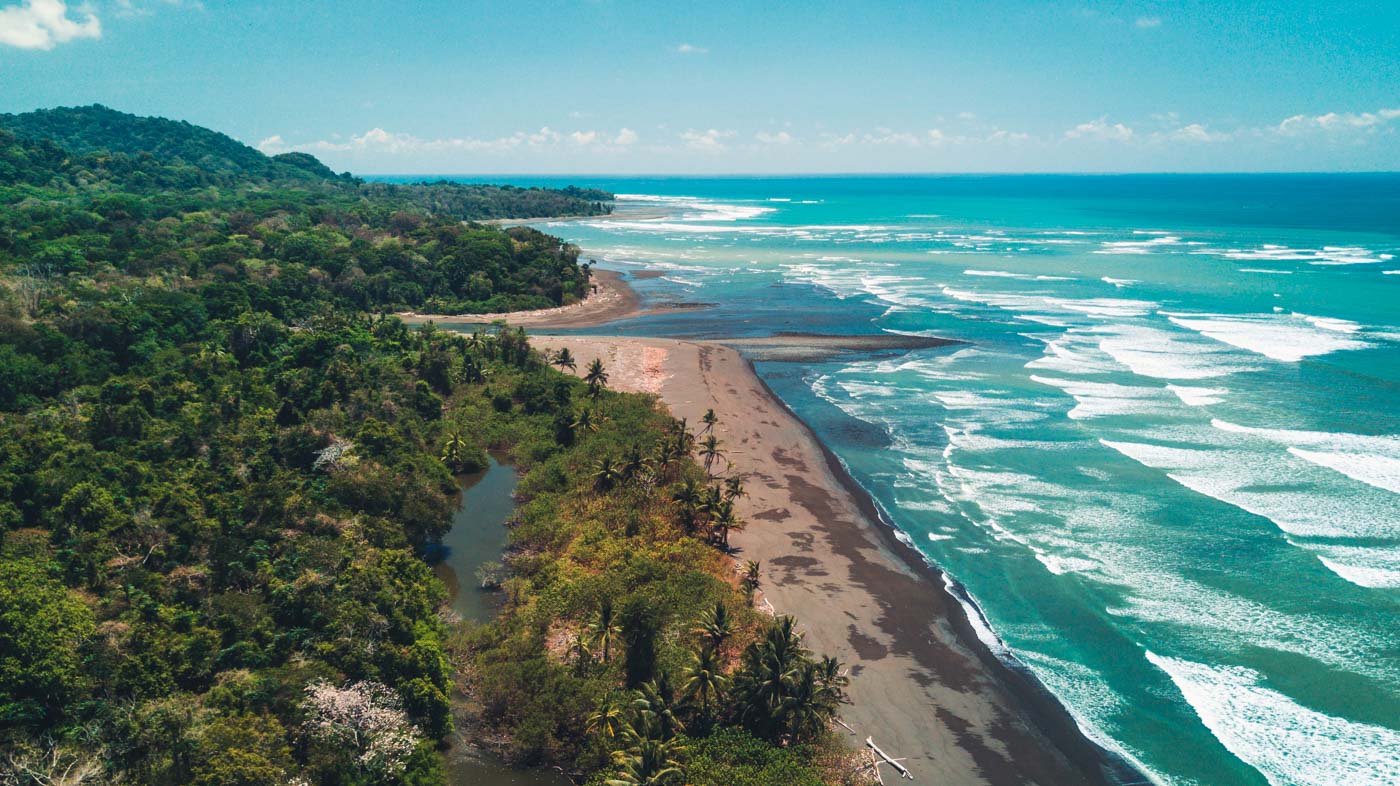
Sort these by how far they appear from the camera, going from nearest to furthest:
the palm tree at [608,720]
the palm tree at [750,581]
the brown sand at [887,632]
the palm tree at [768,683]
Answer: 1. the palm tree at [608,720]
2. the palm tree at [768,683]
3. the brown sand at [887,632]
4. the palm tree at [750,581]

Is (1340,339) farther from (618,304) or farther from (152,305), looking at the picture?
(152,305)

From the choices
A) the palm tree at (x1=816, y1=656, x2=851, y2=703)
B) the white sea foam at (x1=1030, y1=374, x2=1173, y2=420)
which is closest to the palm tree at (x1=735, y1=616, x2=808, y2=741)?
the palm tree at (x1=816, y1=656, x2=851, y2=703)

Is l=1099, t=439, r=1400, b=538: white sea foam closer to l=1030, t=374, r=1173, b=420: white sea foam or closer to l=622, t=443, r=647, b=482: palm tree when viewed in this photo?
l=1030, t=374, r=1173, b=420: white sea foam

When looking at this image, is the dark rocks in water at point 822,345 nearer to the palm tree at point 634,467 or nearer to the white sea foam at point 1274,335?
the white sea foam at point 1274,335

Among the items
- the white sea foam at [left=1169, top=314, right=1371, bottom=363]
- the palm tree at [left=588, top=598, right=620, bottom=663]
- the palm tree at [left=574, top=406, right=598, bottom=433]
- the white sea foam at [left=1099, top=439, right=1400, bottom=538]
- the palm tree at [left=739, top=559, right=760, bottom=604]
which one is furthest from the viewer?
the white sea foam at [left=1169, top=314, right=1371, bottom=363]

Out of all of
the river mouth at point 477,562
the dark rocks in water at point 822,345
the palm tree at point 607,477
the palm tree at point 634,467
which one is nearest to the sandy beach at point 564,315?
the dark rocks in water at point 822,345

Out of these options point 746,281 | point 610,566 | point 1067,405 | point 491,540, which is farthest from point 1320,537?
point 746,281
